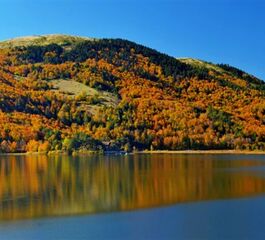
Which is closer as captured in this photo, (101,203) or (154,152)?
(101,203)

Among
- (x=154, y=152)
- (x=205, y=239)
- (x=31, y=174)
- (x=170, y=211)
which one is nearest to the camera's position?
(x=205, y=239)

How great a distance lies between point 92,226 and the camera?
46562mm

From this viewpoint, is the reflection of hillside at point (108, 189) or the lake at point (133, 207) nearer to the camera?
the lake at point (133, 207)

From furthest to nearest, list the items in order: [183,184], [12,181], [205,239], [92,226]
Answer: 1. [12,181]
2. [183,184]
3. [92,226]
4. [205,239]

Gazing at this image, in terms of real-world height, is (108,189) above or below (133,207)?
above

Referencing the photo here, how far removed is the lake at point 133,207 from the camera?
44156 mm

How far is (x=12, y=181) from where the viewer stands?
8369 centimetres

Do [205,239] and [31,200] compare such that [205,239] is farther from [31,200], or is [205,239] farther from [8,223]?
[31,200]

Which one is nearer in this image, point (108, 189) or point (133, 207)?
point (133, 207)

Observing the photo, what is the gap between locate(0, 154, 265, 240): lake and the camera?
1738 inches

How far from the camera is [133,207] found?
186ft

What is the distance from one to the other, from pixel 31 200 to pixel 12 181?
22.1 meters

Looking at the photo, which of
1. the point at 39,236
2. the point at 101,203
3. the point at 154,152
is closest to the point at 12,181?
the point at 101,203

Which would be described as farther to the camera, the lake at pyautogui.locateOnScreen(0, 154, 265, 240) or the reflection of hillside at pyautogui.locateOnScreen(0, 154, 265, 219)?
the reflection of hillside at pyautogui.locateOnScreen(0, 154, 265, 219)
